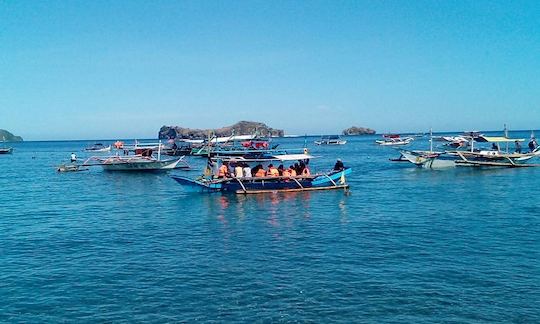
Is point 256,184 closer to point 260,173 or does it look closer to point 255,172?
point 260,173

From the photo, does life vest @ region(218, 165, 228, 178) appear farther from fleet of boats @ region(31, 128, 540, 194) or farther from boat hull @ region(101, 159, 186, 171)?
boat hull @ region(101, 159, 186, 171)

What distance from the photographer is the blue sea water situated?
46.0 feet

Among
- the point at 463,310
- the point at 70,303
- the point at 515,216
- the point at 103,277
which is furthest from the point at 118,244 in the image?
the point at 515,216

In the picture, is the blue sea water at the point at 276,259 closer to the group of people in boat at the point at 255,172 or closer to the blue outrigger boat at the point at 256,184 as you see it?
the blue outrigger boat at the point at 256,184

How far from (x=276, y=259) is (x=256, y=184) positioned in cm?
1873

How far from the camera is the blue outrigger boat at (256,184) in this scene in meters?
37.5

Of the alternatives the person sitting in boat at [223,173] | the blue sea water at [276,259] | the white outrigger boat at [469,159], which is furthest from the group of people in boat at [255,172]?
the white outrigger boat at [469,159]

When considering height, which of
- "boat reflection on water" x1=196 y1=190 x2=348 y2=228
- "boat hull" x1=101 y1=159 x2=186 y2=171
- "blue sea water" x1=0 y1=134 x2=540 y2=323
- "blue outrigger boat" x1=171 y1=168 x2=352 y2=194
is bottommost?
"blue sea water" x1=0 y1=134 x2=540 y2=323

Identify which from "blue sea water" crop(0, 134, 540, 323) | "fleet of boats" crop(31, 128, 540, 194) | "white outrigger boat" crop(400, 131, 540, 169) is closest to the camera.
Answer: "blue sea water" crop(0, 134, 540, 323)

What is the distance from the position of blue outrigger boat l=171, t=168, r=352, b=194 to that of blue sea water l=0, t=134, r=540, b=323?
1.83 meters

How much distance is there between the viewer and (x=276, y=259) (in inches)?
747

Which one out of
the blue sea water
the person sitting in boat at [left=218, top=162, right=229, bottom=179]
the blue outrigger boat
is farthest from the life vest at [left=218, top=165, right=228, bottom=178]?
the blue sea water

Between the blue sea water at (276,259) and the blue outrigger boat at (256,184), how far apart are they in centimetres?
183

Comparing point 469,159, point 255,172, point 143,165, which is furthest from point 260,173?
point 469,159
